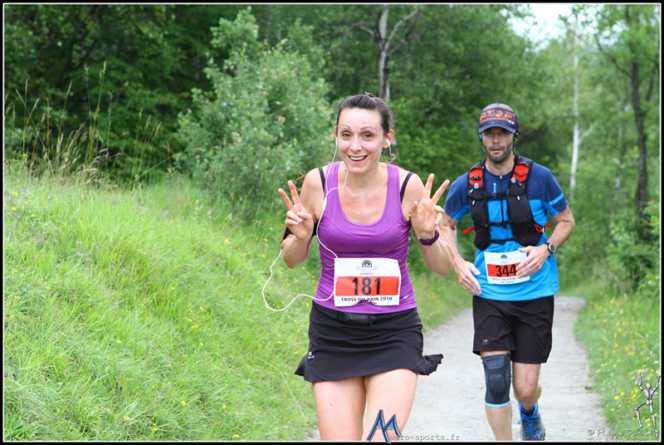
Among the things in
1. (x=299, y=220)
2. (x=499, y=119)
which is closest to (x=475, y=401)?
(x=499, y=119)

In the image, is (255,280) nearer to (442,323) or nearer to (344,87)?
(442,323)

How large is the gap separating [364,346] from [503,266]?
1.79 meters

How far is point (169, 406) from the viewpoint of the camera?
4.42 meters

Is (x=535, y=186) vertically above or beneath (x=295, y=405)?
above

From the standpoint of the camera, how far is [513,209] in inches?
184

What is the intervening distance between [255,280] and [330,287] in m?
3.96

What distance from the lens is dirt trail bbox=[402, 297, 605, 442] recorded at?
568cm

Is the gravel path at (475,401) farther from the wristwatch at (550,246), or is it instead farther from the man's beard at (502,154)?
the man's beard at (502,154)

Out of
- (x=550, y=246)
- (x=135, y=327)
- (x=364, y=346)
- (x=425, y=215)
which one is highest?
(x=425, y=215)

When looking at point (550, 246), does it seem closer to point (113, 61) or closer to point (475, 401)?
point (475, 401)

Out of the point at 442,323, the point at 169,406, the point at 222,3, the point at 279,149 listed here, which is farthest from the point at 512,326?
the point at 222,3

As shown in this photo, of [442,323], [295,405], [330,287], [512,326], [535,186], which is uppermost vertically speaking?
[535,186]

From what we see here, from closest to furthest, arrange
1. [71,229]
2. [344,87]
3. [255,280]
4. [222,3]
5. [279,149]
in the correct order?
[71,229] < [255,280] < [279,149] < [222,3] < [344,87]

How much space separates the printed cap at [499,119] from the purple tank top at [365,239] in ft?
4.85
